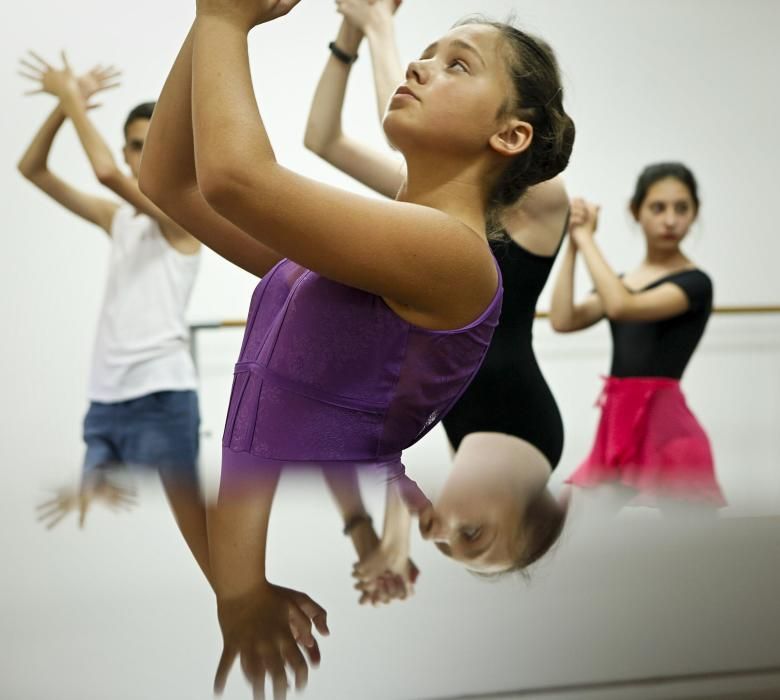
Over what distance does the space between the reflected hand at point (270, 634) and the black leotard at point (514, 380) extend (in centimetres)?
82

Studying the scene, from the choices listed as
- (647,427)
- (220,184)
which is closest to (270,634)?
(220,184)

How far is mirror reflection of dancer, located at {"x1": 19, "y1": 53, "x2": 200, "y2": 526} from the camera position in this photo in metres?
1.84

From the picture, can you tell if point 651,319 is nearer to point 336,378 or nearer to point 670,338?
point 670,338

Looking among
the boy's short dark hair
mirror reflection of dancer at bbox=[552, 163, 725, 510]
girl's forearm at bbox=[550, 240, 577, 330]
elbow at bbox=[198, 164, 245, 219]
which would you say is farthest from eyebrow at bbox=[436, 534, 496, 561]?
girl's forearm at bbox=[550, 240, 577, 330]

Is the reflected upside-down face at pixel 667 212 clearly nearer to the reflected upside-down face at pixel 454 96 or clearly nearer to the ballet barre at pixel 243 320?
the ballet barre at pixel 243 320

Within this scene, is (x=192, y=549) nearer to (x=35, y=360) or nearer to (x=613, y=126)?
(x=35, y=360)

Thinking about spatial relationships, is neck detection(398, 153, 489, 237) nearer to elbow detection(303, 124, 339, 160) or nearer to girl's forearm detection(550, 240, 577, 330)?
elbow detection(303, 124, 339, 160)

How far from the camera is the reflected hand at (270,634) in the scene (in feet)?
0.44

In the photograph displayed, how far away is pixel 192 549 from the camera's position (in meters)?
0.20

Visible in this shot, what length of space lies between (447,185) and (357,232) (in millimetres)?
138

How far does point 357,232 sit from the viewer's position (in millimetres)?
498

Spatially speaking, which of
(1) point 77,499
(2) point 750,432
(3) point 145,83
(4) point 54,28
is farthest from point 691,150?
(1) point 77,499

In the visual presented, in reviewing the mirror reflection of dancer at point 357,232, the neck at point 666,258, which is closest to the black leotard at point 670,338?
the neck at point 666,258

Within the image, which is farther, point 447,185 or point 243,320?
point 243,320
